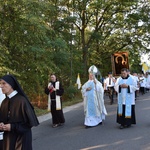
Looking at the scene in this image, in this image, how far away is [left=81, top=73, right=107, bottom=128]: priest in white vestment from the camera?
9766mm

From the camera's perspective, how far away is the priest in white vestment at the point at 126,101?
9117mm

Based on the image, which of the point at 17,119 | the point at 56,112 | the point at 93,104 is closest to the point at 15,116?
the point at 17,119

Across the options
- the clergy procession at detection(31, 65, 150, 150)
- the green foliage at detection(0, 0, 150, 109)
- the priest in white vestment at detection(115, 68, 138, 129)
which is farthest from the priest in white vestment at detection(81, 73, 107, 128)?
the green foliage at detection(0, 0, 150, 109)

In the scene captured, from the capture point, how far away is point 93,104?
9.91 metres

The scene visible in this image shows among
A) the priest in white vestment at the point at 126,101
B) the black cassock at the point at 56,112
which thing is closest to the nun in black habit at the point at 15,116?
the priest in white vestment at the point at 126,101

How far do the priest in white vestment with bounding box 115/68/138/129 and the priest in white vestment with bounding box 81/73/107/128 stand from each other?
0.82 metres

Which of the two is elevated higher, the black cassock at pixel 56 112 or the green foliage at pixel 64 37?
the green foliage at pixel 64 37

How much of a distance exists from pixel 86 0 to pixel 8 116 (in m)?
24.3

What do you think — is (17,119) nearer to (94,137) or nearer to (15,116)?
(15,116)

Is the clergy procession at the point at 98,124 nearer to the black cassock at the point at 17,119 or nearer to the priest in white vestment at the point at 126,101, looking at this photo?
the priest in white vestment at the point at 126,101

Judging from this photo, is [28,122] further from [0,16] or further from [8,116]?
[0,16]

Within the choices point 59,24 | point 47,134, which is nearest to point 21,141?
point 47,134

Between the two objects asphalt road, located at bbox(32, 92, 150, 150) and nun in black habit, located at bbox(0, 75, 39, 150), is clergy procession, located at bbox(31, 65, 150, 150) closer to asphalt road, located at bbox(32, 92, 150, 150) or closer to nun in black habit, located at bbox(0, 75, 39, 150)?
asphalt road, located at bbox(32, 92, 150, 150)

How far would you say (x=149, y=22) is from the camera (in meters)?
31.0
